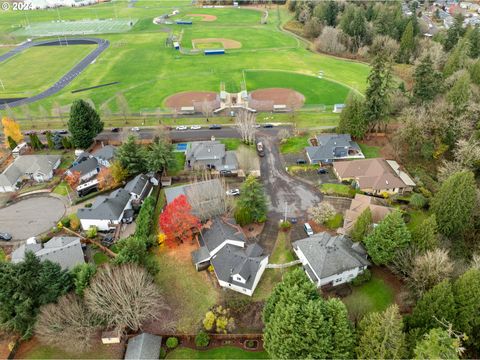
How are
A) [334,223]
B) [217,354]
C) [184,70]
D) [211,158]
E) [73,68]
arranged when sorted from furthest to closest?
1. [73,68]
2. [184,70]
3. [211,158]
4. [334,223]
5. [217,354]

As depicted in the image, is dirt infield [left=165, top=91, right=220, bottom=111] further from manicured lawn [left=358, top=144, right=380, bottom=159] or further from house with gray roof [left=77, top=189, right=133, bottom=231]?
house with gray roof [left=77, top=189, right=133, bottom=231]

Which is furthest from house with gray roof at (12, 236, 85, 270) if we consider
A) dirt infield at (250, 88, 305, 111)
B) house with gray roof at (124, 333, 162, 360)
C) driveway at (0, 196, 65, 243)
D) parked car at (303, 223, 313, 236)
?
dirt infield at (250, 88, 305, 111)

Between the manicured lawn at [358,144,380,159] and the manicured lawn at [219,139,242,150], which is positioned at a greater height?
the manicured lawn at [219,139,242,150]

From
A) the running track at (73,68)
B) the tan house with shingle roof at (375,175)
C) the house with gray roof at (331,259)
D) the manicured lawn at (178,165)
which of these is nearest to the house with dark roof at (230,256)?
the house with gray roof at (331,259)

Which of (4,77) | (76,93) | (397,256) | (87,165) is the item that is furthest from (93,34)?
(397,256)

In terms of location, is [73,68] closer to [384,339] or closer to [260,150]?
[260,150]

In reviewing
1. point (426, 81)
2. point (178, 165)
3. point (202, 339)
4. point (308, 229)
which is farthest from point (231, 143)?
point (202, 339)

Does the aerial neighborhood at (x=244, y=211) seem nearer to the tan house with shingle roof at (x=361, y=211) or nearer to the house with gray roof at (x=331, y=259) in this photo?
the house with gray roof at (x=331, y=259)
